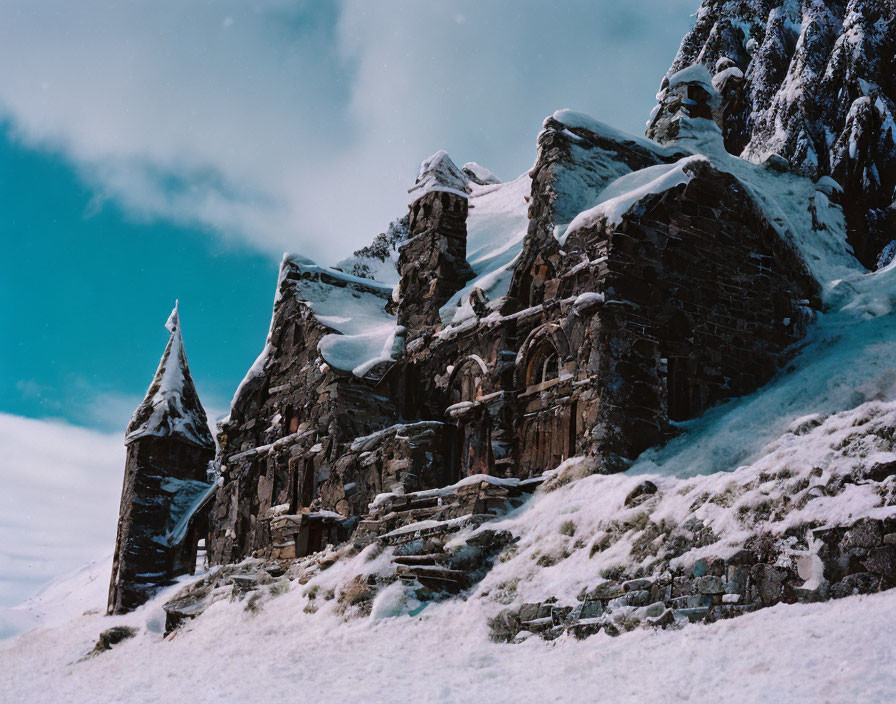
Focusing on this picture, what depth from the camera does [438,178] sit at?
1020 inches

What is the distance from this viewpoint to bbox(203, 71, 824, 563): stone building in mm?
18078

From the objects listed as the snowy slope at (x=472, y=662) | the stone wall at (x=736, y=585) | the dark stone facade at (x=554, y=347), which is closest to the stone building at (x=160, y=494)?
the dark stone facade at (x=554, y=347)

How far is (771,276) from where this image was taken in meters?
20.3

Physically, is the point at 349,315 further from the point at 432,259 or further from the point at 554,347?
the point at 554,347

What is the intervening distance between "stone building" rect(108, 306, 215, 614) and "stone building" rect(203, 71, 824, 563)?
1.71 m

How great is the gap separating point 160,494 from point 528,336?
558 inches

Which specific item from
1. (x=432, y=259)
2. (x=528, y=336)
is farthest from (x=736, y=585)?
(x=432, y=259)

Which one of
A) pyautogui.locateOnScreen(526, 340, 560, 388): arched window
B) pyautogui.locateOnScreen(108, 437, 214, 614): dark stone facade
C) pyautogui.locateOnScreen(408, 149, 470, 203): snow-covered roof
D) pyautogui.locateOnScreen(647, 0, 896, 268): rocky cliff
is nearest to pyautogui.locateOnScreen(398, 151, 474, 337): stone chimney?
pyautogui.locateOnScreen(408, 149, 470, 203): snow-covered roof

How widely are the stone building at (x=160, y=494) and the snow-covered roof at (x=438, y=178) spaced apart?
9848 millimetres

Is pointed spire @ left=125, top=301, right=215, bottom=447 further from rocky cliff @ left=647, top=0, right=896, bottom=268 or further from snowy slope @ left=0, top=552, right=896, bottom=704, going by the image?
rocky cliff @ left=647, top=0, right=896, bottom=268

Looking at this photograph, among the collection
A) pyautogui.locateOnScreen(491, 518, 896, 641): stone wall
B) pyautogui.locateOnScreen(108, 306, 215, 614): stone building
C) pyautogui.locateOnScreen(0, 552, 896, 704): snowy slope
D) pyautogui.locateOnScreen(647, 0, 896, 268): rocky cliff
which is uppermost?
pyautogui.locateOnScreen(647, 0, 896, 268): rocky cliff

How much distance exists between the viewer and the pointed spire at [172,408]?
29.8 m

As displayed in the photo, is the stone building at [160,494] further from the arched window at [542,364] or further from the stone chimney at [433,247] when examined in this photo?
the arched window at [542,364]

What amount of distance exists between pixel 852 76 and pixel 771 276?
1663 cm
